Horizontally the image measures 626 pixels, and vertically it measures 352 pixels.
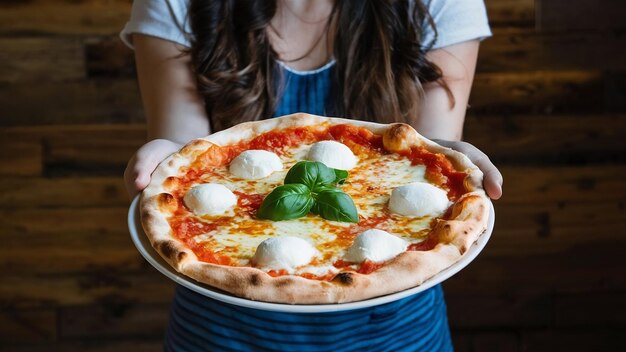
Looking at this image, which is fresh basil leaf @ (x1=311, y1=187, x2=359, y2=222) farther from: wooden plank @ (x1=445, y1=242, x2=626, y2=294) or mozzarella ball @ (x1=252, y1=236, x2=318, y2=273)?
wooden plank @ (x1=445, y1=242, x2=626, y2=294)

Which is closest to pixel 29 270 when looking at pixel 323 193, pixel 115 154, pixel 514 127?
pixel 115 154

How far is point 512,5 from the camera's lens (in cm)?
272

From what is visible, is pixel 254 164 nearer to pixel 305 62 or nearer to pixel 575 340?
pixel 305 62

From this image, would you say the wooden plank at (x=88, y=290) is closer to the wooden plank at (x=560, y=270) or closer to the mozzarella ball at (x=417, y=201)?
the wooden plank at (x=560, y=270)

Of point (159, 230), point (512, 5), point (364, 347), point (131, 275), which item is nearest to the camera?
point (159, 230)

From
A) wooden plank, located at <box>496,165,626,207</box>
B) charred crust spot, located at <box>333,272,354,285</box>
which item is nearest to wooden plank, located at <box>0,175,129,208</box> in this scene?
wooden plank, located at <box>496,165,626,207</box>

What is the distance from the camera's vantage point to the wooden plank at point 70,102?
2783 millimetres

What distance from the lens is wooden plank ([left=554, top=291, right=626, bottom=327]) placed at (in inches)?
114

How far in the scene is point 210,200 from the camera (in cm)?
133

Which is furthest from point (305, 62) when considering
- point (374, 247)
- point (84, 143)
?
point (84, 143)

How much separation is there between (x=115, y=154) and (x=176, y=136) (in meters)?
1.15

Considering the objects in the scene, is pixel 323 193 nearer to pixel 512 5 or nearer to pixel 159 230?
pixel 159 230

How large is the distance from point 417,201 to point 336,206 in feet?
0.42

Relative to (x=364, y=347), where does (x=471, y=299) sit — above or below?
below
